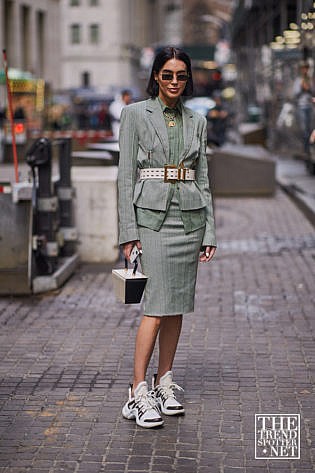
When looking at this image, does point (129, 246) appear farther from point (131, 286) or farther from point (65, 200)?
point (65, 200)

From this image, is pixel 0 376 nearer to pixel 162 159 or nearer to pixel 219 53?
pixel 162 159

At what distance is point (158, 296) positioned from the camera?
17.8ft

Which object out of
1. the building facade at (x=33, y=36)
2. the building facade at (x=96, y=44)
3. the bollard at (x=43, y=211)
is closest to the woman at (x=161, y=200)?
the bollard at (x=43, y=211)

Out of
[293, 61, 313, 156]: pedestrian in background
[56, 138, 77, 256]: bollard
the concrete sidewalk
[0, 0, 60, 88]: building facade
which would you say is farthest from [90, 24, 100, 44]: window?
[56, 138, 77, 256]: bollard

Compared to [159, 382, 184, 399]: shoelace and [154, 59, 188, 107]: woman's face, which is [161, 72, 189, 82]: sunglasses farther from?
[159, 382, 184, 399]: shoelace

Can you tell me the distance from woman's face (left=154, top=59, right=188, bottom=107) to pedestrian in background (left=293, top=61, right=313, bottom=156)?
14263 mm

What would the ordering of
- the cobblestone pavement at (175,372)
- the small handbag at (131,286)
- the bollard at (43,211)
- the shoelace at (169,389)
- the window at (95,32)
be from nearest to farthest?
the cobblestone pavement at (175,372)
the small handbag at (131,286)
the shoelace at (169,389)
the bollard at (43,211)
the window at (95,32)

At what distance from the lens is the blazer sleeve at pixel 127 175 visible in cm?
536

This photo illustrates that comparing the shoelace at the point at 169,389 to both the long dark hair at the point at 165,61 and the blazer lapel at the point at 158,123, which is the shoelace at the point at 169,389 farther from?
the long dark hair at the point at 165,61

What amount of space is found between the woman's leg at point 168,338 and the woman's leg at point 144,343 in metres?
0.11

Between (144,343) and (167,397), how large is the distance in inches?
14.1

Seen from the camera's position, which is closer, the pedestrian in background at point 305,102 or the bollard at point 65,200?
the bollard at point 65,200

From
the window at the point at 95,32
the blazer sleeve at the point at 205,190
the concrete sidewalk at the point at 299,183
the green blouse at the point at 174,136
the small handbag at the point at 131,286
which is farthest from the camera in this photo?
the window at the point at 95,32

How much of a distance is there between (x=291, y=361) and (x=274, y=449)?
1.80 meters
